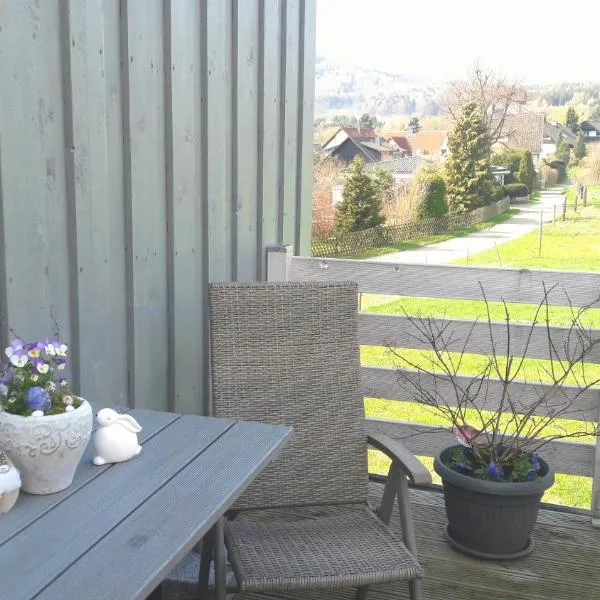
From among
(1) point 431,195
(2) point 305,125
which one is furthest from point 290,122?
(1) point 431,195

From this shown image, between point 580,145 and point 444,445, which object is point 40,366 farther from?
point 580,145

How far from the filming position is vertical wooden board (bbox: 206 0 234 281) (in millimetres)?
2410

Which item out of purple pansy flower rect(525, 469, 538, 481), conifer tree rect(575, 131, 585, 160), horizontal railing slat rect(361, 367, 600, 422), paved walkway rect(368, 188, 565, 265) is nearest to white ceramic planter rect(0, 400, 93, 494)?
purple pansy flower rect(525, 469, 538, 481)

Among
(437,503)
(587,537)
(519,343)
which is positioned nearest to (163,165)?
(519,343)

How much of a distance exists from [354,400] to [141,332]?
0.68 m

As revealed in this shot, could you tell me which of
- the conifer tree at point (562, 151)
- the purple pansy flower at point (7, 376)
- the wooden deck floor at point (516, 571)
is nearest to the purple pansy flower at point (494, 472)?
the wooden deck floor at point (516, 571)

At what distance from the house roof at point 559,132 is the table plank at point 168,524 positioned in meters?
9.36

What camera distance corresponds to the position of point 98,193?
1874 millimetres

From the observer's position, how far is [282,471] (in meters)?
2.29

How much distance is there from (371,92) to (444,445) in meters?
7.61

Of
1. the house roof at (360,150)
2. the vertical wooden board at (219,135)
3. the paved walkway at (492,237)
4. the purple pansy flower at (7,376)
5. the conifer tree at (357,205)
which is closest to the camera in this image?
the purple pansy flower at (7,376)

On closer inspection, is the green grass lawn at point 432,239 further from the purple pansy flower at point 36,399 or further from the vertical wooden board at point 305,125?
the purple pansy flower at point 36,399

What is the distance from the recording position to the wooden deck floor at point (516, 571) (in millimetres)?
2311

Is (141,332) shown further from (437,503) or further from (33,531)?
(437,503)
